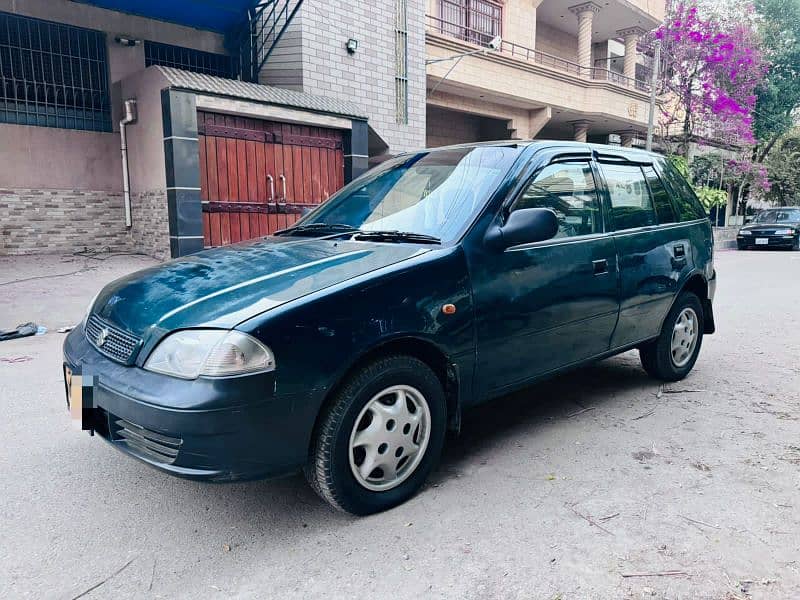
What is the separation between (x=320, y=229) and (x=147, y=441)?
165cm

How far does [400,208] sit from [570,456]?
1687mm

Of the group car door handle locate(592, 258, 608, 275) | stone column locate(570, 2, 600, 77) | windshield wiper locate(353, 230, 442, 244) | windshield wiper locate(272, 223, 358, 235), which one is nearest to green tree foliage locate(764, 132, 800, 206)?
stone column locate(570, 2, 600, 77)

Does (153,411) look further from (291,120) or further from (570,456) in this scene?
(291,120)

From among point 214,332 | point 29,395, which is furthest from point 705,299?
point 29,395

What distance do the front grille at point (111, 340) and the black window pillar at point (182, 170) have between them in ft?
21.1

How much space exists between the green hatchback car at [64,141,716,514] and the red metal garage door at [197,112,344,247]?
5866 mm

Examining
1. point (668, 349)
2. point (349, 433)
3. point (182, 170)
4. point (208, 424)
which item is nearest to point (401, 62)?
point (182, 170)

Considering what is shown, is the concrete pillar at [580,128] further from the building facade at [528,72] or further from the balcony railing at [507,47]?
the balcony railing at [507,47]

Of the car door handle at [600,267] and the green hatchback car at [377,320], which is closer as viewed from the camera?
the green hatchback car at [377,320]

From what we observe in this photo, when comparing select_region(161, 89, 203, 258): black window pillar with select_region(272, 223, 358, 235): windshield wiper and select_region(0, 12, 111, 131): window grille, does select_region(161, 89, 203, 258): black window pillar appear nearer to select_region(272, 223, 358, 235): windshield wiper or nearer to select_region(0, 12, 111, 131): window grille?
select_region(0, 12, 111, 131): window grille

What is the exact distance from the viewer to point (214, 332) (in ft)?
7.41

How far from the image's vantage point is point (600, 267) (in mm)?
3643

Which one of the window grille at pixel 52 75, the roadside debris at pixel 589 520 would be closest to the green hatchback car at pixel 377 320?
the roadside debris at pixel 589 520

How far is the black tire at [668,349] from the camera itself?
176 inches
